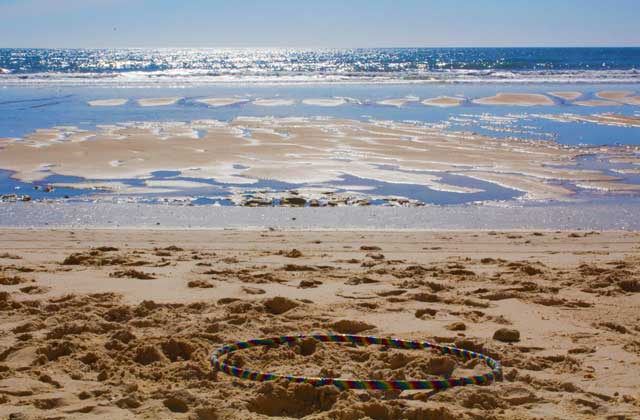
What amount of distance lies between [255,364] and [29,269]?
345 cm

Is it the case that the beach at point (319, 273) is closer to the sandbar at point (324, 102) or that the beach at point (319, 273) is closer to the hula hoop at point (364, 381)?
the hula hoop at point (364, 381)

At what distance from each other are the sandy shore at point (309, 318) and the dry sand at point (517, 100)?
71.5ft

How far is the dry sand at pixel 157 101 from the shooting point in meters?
29.8

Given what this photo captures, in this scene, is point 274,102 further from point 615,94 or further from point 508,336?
point 508,336

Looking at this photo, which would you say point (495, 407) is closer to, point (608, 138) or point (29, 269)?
point (29, 269)

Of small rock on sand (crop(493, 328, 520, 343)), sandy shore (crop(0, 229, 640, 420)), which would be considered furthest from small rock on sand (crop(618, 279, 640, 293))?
small rock on sand (crop(493, 328, 520, 343))

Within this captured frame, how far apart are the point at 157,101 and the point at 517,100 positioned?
15.4 meters

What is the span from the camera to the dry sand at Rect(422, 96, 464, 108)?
2958 centimetres

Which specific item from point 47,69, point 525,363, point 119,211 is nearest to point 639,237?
point 525,363

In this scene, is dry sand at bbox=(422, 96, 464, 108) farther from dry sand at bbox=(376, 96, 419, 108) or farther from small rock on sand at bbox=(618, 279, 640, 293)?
small rock on sand at bbox=(618, 279, 640, 293)

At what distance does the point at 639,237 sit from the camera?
9312 millimetres

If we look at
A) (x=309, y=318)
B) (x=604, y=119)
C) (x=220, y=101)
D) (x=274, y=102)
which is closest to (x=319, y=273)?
(x=309, y=318)

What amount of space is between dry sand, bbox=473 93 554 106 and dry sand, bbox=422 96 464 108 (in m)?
0.86

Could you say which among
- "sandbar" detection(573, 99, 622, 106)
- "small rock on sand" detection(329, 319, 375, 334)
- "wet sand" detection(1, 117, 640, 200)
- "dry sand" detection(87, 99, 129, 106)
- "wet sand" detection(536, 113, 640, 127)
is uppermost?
"dry sand" detection(87, 99, 129, 106)
